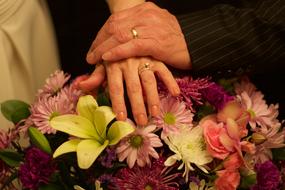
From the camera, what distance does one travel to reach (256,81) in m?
1.05

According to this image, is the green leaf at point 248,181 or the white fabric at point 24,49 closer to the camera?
the green leaf at point 248,181

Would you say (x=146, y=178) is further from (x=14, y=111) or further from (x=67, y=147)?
(x=14, y=111)

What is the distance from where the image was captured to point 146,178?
69 cm

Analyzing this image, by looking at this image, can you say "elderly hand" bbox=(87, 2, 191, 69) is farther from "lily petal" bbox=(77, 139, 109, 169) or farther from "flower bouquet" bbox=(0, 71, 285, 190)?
"lily petal" bbox=(77, 139, 109, 169)

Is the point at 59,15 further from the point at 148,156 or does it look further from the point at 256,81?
the point at 148,156

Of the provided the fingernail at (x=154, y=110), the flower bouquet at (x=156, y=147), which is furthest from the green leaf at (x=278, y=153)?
the fingernail at (x=154, y=110)

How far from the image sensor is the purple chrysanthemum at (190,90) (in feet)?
2.49

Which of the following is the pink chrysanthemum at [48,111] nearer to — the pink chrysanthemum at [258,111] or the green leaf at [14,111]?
the green leaf at [14,111]

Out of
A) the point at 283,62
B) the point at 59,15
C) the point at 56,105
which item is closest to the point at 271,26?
the point at 283,62

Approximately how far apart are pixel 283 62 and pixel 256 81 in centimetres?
11

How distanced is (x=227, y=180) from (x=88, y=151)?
0.74 ft

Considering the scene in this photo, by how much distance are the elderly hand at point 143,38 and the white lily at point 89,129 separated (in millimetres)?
155

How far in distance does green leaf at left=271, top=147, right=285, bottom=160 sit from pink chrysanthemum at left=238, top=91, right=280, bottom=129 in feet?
0.16

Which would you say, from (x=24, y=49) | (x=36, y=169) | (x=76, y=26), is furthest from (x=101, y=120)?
(x=76, y=26)
